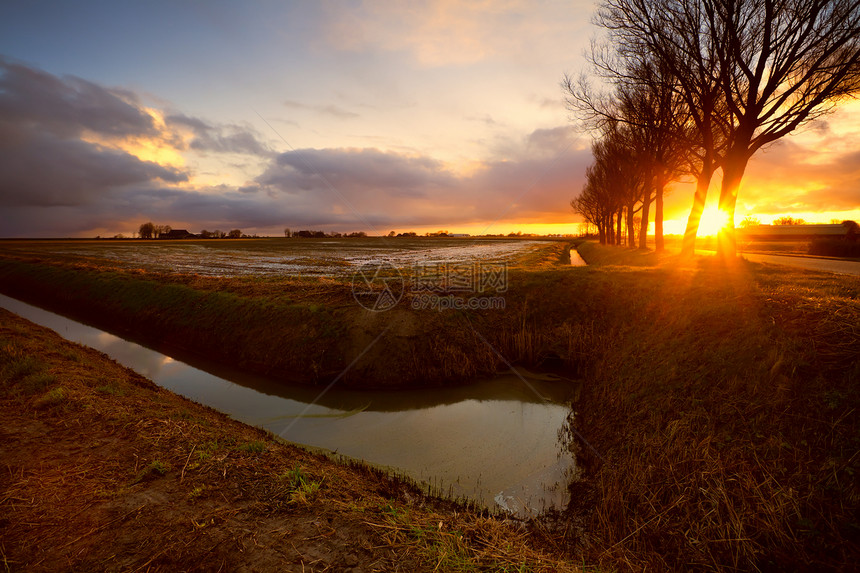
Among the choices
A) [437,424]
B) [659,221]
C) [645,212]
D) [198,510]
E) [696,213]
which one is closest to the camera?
[198,510]

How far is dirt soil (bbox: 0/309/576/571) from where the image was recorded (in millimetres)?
3859

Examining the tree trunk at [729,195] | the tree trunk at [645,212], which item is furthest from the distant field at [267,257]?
the tree trunk at [729,195]

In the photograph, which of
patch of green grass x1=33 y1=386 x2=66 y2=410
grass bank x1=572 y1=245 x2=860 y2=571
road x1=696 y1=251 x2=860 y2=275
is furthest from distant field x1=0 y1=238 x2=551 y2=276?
grass bank x1=572 y1=245 x2=860 y2=571

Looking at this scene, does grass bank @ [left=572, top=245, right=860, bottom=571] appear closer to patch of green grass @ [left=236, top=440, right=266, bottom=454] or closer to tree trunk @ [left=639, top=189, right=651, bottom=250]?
patch of green grass @ [left=236, top=440, right=266, bottom=454]

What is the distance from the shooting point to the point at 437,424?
418 inches

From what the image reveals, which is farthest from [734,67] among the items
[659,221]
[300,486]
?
[300,486]

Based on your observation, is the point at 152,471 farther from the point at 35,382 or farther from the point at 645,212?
the point at 645,212

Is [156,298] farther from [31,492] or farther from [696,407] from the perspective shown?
[696,407]

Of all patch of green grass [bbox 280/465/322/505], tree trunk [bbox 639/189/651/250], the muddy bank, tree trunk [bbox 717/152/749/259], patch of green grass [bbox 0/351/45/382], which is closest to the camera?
patch of green grass [bbox 280/465/322/505]

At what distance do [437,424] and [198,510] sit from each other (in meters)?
6.98

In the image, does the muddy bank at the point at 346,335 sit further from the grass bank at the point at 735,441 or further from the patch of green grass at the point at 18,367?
the patch of green grass at the point at 18,367

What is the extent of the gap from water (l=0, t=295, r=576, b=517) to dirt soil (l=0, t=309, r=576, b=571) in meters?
1.29

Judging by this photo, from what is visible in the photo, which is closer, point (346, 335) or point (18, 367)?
point (18, 367)

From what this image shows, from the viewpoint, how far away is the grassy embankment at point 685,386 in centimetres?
475
